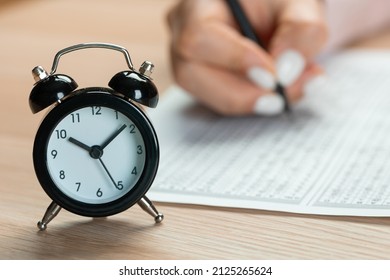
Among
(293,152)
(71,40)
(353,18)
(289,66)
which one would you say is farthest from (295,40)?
(71,40)

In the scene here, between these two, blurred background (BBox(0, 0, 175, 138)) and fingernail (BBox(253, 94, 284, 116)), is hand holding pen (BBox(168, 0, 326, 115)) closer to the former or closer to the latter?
fingernail (BBox(253, 94, 284, 116))

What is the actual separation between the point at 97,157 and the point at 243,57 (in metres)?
0.37

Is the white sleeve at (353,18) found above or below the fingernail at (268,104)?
above

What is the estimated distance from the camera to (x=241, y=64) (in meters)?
1.07

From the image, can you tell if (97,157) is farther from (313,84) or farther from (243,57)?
(313,84)

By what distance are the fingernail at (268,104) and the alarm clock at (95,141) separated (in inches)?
14.1

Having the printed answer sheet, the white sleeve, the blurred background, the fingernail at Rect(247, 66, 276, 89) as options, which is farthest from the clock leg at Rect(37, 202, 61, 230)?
the white sleeve

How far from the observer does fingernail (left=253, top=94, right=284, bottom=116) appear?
1.10 metres

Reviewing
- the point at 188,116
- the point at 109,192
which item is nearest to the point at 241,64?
the point at 188,116

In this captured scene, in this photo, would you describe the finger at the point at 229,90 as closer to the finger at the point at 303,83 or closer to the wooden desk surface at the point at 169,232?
the finger at the point at 303,83

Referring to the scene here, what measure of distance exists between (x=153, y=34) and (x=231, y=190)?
2.24ft

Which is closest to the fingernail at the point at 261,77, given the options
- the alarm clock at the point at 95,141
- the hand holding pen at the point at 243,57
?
the hand holding pen at the point at 243,57

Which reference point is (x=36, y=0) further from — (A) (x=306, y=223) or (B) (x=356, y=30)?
(A) (x=306, y=223)

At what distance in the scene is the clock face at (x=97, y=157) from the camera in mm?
746
